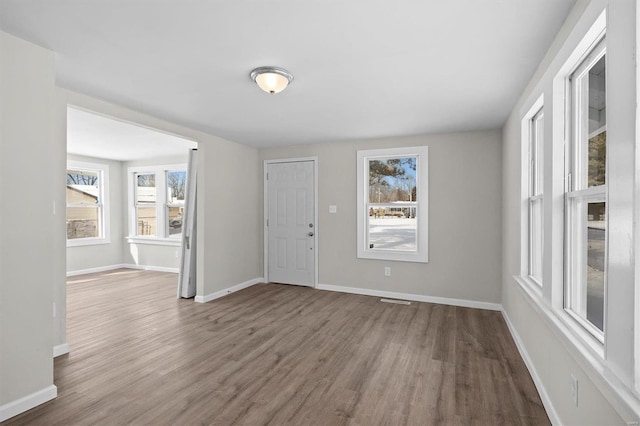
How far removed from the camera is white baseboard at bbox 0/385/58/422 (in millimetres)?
2035

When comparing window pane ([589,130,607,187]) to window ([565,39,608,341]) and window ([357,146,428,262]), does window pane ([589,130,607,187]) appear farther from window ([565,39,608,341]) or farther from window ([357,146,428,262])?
window ([357,146,428,262])

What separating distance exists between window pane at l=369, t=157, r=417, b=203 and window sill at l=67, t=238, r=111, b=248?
590 centimetres

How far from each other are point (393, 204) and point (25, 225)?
4.14m

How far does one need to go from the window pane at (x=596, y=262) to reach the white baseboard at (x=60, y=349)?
160 inches

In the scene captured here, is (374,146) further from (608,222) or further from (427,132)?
(608,222)

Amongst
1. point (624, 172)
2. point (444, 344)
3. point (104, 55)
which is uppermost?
point (104, 55)

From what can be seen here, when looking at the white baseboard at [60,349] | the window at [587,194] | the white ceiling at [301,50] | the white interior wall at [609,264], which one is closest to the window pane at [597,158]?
the window at [587,194]

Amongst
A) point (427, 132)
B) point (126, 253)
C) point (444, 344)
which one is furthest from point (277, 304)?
point (126, 253)

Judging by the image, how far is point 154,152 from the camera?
6.36 meters

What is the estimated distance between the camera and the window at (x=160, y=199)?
689 cm

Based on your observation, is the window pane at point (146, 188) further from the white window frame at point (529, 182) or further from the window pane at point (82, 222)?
the white window frame at point (529, 182)

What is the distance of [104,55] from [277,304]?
3394 millimetres

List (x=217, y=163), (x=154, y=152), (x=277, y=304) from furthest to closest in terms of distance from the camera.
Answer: (x=154, y=152) → (x=217, y=163) → (x=277, y=304)

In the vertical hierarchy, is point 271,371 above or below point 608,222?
below
